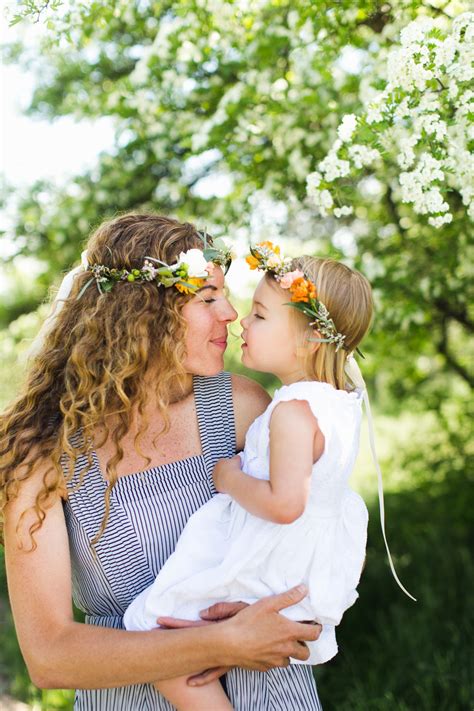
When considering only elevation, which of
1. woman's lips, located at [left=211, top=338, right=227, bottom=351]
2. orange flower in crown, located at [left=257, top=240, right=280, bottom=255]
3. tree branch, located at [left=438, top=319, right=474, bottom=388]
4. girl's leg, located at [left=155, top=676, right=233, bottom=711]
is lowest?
tree branch, located at [left=438, top=319, right=474, bottom=388]

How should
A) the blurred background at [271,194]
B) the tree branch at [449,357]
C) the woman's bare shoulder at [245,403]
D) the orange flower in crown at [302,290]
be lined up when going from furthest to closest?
1. the tree branch at [449,357]
2. the blurred background at [271,194]
3. the woman's bare shoulder at [245,403]
4. the orange flower in crown at [302,290]

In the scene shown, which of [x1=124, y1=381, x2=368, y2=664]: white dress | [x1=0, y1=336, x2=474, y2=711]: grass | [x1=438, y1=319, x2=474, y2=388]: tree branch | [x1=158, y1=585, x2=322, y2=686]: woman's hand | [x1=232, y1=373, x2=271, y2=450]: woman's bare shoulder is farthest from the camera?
[x1=438, y1=319, x2=474, y2=388]: tree branch

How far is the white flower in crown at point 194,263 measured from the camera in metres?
2.06

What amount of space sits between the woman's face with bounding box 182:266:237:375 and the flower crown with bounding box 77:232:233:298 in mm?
46

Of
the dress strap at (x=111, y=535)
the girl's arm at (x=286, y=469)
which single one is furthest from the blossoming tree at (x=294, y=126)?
the dress strap at (x=111, y=535)

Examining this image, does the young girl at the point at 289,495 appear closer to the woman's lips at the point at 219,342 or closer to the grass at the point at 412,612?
the woman's lips at the point at 219,342

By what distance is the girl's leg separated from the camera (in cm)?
187

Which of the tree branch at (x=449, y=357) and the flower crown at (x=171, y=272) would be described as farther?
the tree branch at (x=449, y=357)

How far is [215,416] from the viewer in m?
2.26

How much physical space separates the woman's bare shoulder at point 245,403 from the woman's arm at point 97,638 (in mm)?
557

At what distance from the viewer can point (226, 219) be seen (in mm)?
3799

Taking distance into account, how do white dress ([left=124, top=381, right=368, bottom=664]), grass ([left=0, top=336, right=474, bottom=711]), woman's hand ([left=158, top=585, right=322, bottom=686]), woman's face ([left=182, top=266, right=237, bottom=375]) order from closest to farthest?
woman's hand ([left=158, top=585, right=322, bottom=686]), white dress ([left=124, top=381, right=368, bottom=664]), woman's face ([left=182, top=266, right=237, bottom=375]), grass ([left=0, top=336, right=474, bottom=711])

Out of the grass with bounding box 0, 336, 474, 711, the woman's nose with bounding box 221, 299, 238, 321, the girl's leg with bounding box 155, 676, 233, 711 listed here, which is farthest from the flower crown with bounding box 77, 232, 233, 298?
the girl's leg with bounding box 155, 676, 233, 711

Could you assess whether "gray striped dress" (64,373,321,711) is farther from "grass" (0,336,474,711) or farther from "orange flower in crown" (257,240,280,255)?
"grass" (0,336,474,711)
